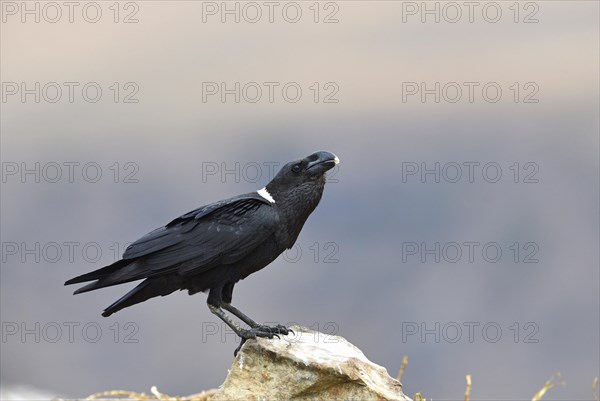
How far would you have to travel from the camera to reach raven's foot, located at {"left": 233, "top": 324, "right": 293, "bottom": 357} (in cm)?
900

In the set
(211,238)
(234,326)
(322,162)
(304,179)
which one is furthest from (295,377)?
(322,162)

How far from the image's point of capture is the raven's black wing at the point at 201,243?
9062 mm

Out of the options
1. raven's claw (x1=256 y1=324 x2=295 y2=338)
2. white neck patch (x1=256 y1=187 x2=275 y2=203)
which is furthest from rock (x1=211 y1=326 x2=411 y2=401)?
white neck patch (x1=256 y1=187 x2=275 y2=203)

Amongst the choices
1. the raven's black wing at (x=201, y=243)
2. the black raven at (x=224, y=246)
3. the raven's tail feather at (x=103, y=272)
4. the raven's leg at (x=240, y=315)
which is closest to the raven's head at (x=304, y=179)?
the black raven at (x=224, y=246)

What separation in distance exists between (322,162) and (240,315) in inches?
Answer: 65.3

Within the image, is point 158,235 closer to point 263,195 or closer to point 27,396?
point 263,195

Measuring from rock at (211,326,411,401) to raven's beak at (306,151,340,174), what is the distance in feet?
5.53

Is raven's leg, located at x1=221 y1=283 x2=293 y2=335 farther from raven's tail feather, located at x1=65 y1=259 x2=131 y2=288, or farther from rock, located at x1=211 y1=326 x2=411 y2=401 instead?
raven's tail feather, located at x1=65 y1=259 x2=131 y2=288

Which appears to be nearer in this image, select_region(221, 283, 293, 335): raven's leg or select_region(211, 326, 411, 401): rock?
select_region(211, 326, 411, 401): rock

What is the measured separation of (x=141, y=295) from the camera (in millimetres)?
9312

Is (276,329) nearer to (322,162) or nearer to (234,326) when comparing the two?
(234,326)

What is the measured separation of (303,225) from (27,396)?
6944 millimetres

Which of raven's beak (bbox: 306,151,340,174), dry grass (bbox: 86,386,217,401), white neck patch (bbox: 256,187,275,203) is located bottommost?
dry grass (bbox: 86,386,217,401)

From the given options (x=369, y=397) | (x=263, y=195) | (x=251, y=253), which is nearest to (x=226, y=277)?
(x=251, y=253)
